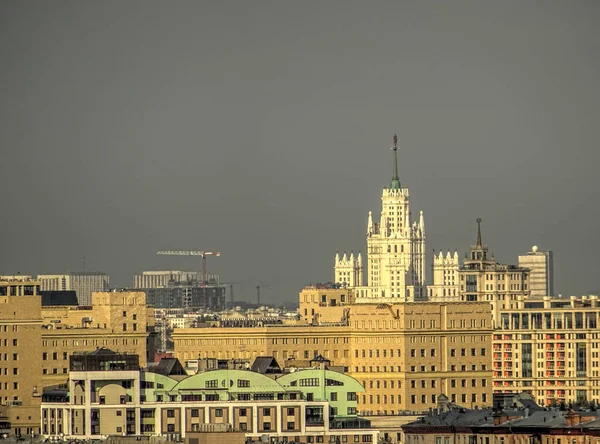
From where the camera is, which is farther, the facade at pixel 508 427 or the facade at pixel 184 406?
the facade at pixel 184 406

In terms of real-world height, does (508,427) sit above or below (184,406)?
below

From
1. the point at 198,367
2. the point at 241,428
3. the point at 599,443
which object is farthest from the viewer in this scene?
the point at 198,367

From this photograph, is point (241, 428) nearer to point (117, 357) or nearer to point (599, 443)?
point (117, 357)

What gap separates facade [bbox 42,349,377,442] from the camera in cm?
16725

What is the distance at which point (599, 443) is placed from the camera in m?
150

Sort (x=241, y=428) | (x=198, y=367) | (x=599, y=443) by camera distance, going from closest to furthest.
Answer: (x=599, y=443), (x=241, y=428), (x=198, y=367)

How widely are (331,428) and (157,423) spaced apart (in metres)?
9.31

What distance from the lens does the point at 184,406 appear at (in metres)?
168

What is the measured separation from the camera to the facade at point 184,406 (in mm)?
167250

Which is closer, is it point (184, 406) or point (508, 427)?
point (508, 427)

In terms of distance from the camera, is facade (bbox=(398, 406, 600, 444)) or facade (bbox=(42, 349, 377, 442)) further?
facade (bbox=(42, 349, 377, 442))

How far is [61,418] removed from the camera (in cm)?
17125

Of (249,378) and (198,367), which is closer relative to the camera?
(249,378)

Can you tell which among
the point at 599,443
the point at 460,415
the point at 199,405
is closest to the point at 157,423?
the point at 199,405
